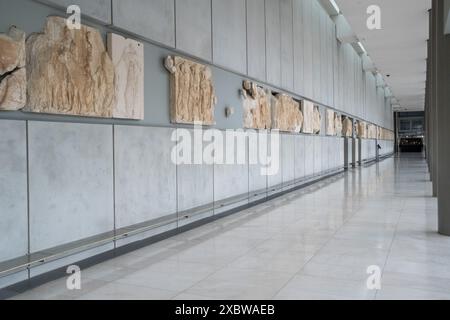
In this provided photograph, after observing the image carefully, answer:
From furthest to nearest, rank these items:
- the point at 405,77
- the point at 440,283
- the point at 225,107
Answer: the point at 405,77
the point at 225,107
the point at 440,283

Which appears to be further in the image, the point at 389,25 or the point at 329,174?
the point at 329,174

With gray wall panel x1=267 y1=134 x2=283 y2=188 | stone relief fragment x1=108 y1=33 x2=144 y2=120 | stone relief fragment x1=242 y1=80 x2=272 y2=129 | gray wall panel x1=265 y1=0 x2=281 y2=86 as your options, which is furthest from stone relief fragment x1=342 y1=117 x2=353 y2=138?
stone relief fragment x1=108 y1=33 x2=144 y2=120

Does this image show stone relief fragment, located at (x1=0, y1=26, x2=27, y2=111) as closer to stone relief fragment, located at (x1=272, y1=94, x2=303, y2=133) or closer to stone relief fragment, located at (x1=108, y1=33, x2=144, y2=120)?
stone relief fragment, located at (x1=108, y1=33, x2=144, y2=120)

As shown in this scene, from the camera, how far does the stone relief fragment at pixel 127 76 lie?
666cm

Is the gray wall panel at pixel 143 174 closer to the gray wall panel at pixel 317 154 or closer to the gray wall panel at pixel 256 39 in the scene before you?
the gray wall panel at pixel 256 39

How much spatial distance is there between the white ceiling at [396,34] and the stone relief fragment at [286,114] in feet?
15.4

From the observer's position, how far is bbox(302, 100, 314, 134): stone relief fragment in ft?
57.4

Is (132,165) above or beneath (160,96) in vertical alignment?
beneath

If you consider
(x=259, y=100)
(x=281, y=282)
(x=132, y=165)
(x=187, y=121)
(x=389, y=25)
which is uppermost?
(x=389, y=25)

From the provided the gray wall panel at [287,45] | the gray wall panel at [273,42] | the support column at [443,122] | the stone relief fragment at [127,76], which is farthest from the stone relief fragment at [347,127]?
the stone relief fragment at [127,76]

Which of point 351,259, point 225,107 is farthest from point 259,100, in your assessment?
point 351,259

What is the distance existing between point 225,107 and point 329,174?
12314mm

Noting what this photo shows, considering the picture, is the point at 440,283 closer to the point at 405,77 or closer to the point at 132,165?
the point at 132,165

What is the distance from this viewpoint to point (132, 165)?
7.04 meters
